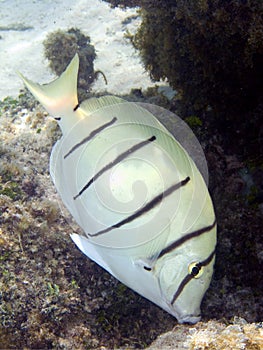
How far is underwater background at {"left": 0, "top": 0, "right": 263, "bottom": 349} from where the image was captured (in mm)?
2660

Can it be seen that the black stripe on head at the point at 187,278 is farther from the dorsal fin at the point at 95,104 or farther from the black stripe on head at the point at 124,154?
the dorsal fin at the point at 95,104

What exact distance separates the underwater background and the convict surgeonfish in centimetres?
56

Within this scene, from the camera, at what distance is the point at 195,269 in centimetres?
162

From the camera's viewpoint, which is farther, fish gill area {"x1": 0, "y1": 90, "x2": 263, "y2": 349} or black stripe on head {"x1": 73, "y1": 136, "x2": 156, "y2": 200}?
fish gill area {"x1": 0, "y1": 90, "x2": 263, "y2": 349}

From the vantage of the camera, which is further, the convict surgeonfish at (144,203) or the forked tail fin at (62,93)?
the forked tail fin at (62,93)

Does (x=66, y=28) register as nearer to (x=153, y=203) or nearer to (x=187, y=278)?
(x=153, y=203)

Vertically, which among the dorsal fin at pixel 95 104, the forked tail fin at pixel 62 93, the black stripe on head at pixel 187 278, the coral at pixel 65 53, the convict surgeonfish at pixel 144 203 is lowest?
the coral at pixel 65 53

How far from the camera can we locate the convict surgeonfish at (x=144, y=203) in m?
1.63

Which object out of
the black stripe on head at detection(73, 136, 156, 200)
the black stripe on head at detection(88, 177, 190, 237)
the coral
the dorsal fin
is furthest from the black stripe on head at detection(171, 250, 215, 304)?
the coral

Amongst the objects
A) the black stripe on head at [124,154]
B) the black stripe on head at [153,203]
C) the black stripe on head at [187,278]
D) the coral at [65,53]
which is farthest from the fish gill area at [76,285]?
the coral at [65,53]

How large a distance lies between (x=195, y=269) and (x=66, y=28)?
873 centimetres

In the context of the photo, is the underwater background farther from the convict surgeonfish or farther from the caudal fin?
the caudal fin

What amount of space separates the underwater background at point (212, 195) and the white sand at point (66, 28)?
2016 mm

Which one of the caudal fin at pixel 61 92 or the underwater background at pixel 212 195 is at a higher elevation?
the caudal fin at pixel 61 92
